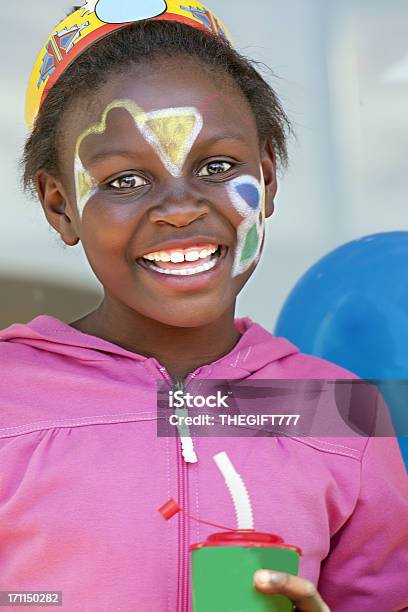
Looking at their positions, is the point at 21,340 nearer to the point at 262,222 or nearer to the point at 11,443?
the point at 11,443

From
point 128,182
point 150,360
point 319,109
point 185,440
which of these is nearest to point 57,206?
point 128,182

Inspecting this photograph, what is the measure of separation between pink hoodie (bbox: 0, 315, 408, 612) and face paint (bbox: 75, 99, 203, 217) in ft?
0.93

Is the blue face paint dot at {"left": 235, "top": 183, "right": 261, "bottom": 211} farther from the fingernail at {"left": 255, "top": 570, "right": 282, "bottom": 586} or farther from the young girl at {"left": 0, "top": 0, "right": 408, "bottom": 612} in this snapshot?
the fingernail at {"left": 255, "top": 570, "right": 282, "bottom": 586}

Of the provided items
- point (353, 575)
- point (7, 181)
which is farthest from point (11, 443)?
point (7, 181)

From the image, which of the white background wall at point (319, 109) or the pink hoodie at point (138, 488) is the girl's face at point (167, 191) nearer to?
the pink hoodie at point (138, 488)

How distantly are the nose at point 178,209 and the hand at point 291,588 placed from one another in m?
0.55

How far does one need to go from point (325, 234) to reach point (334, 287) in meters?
0.68

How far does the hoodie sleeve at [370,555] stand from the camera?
1.65 meters

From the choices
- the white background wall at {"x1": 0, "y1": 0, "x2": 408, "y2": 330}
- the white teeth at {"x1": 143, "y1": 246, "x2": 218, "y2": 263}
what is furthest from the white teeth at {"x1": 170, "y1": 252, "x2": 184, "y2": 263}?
the white background wall at {"x1": 0, "y1": 0, "x2": 408, "y2": 330}

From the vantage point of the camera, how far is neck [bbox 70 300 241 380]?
5.70 feet

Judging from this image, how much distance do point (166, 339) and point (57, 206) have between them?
0.26m

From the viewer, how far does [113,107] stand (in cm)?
166

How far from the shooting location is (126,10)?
67.8 inches

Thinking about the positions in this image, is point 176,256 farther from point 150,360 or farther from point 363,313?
point 363,313
